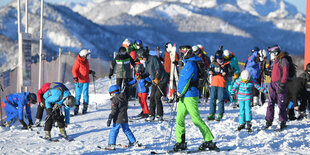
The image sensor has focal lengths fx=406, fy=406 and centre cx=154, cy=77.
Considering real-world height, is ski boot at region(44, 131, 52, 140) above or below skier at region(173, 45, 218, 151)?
below

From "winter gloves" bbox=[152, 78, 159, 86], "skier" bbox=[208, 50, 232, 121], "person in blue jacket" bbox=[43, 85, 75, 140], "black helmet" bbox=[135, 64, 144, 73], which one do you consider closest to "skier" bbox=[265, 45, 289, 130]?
"skier" bbox=[208, 50, 232, 121]

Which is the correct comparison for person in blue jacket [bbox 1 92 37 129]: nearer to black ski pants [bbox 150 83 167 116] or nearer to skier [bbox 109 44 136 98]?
skier [bbox 109 44 136 98]

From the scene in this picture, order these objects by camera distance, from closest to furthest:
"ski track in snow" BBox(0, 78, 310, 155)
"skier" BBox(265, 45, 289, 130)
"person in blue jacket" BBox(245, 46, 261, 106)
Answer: "ski track in snow" BBox(0, 78, 310, 155), "skier" BBox(265, 45, 289, 130), "person in blue jacket" BBox(245, 46, 261, 106)

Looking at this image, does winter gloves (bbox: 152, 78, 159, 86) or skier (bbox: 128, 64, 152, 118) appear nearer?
winter gloves (bbox: 152, 78, 159, 86)

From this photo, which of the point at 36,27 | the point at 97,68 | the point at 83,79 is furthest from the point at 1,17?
the point at 83,79

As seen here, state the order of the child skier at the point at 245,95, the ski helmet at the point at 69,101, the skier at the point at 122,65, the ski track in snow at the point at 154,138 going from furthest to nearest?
the skier at the point at 122,65, the child skier at the point at 245,95, the ski helmet at the point at 69,101, the ski track in snow at the point at 154,138

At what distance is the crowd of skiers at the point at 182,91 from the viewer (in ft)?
21.5

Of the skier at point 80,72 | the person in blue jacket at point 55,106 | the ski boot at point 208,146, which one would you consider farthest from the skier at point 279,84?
the skier at point 80,72

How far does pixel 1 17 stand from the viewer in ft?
498

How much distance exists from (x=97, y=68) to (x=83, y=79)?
39.9 feet

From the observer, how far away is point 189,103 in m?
6.48

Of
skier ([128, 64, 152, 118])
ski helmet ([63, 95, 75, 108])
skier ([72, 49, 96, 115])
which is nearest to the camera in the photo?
ski helmet ([63, 95, 75, 108])

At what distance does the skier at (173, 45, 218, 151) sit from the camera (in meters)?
6.45

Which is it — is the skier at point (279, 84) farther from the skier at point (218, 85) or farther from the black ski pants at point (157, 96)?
the black ski pants at point (157, 96)
